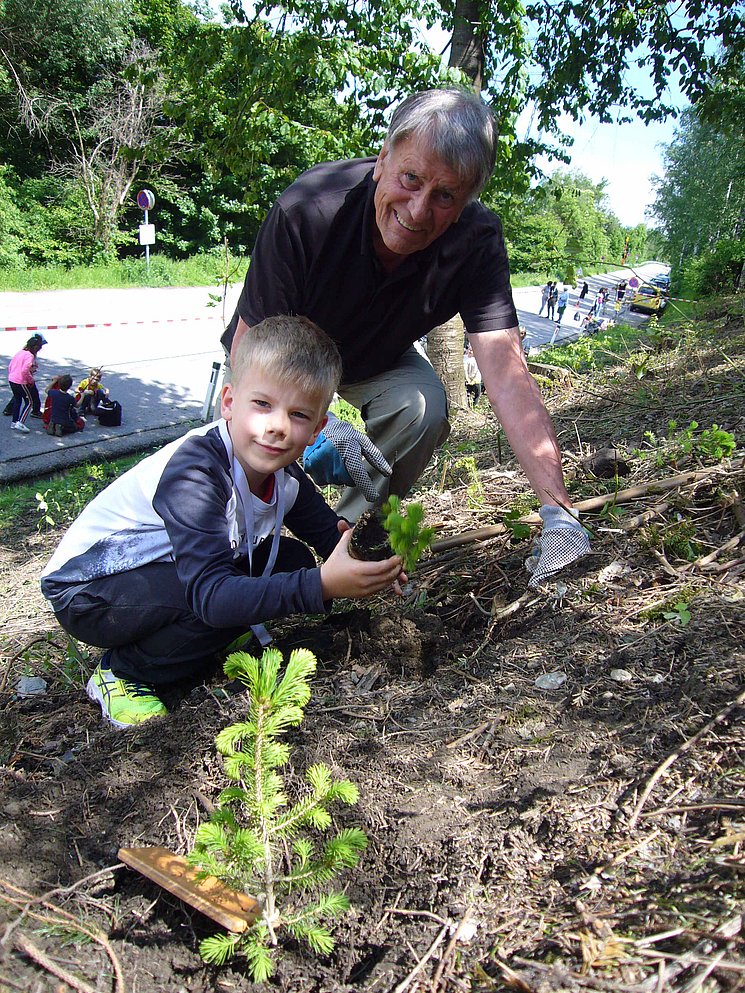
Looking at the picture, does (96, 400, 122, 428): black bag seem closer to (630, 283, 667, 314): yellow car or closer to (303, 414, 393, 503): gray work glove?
(630, 283, 667, 314): yellow car

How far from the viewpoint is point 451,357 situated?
24.1 ft

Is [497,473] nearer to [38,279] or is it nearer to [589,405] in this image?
[589,405]

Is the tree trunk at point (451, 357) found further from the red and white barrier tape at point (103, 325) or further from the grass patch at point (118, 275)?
the grass patch at point (118, 275)

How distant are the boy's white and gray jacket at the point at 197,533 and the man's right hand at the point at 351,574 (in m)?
0.04

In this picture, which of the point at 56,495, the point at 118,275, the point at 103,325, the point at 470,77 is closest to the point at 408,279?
the point at 56,495

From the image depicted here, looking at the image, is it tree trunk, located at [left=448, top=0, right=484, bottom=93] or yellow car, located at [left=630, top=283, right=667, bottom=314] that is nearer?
yellow car, located at [left=630, top=283, right=667, bottom=314]

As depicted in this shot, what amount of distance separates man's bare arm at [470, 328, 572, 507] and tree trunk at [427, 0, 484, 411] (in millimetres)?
2862

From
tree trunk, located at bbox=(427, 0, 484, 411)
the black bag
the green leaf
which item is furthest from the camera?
the black bag

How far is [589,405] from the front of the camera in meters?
5.06

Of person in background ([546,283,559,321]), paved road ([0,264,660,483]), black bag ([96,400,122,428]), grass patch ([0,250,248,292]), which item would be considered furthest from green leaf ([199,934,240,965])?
person in background ([546,283,559,321])

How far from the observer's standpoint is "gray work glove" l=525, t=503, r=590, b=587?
2.45 metres

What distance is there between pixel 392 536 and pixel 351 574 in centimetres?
15

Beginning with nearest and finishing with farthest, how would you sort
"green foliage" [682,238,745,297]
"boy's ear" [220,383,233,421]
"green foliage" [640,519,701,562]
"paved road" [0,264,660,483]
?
"boy's ear" [220,383,233,421] → "green foliage" [640,519,701,562] → "paved road" [0,264,660,483] → "green foliage" [682,238,745,297]

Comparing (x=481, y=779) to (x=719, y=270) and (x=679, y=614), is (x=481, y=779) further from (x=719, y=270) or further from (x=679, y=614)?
(x=719, y=270)
